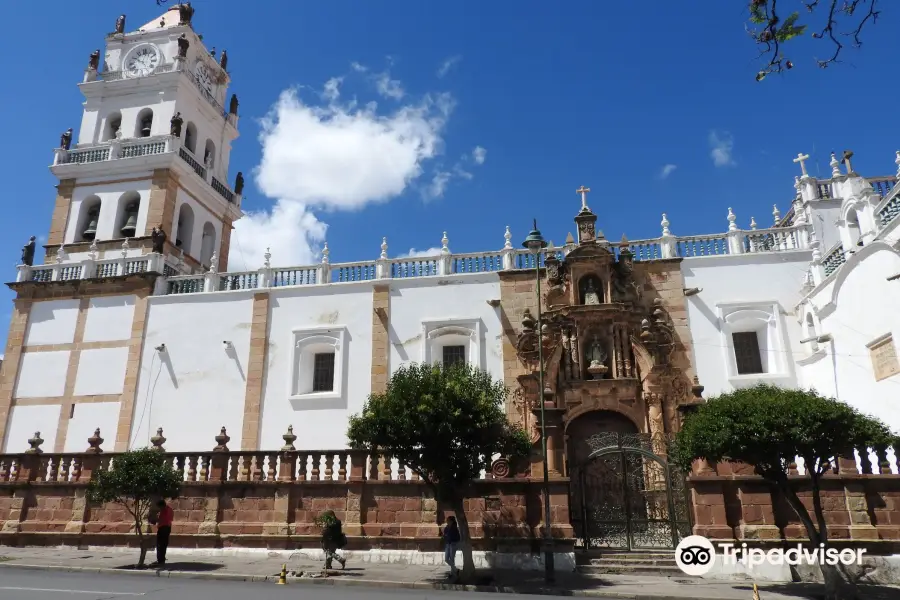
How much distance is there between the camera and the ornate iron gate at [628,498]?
48.5 ft

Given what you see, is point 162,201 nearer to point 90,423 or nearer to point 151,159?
point 151,159

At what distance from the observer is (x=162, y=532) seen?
46.6 ft

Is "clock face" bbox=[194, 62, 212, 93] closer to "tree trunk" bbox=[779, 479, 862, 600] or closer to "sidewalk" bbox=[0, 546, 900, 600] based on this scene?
"sidewalk" bbox=[0, 546, 900, 600]

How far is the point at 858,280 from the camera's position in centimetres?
1609

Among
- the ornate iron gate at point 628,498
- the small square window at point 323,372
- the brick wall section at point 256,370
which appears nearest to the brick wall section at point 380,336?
the small square window at point 323,372

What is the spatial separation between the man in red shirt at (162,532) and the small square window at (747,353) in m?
15.9

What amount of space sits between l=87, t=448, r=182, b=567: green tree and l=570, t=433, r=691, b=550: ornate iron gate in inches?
375

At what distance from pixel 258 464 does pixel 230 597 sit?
659 cm

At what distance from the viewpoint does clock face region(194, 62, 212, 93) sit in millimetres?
29141

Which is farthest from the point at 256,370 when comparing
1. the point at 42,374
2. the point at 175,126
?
the point at 175,126

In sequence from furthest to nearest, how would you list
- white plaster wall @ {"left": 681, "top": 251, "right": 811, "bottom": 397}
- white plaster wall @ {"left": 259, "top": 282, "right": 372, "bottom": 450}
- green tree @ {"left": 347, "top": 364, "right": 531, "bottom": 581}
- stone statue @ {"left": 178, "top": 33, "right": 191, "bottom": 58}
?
stone statue @ {"left": 178, "top": 33, "right": 191, "bottom": 58}, white plaster wall @ {"left": 259, "top": 282, "right": 372, "bottom": 450}, white plaster wall @ {"left": 681, "top": 251, "right": 811, "bottom": 397}, green tree @ {"left": 347, "top": 364, "right": 531, "bottom": 581}

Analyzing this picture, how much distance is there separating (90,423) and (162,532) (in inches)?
380

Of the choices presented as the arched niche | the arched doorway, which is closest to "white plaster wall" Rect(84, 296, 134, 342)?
the arched niche

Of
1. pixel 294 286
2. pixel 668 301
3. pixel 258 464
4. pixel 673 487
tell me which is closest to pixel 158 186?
pixel 294 286
